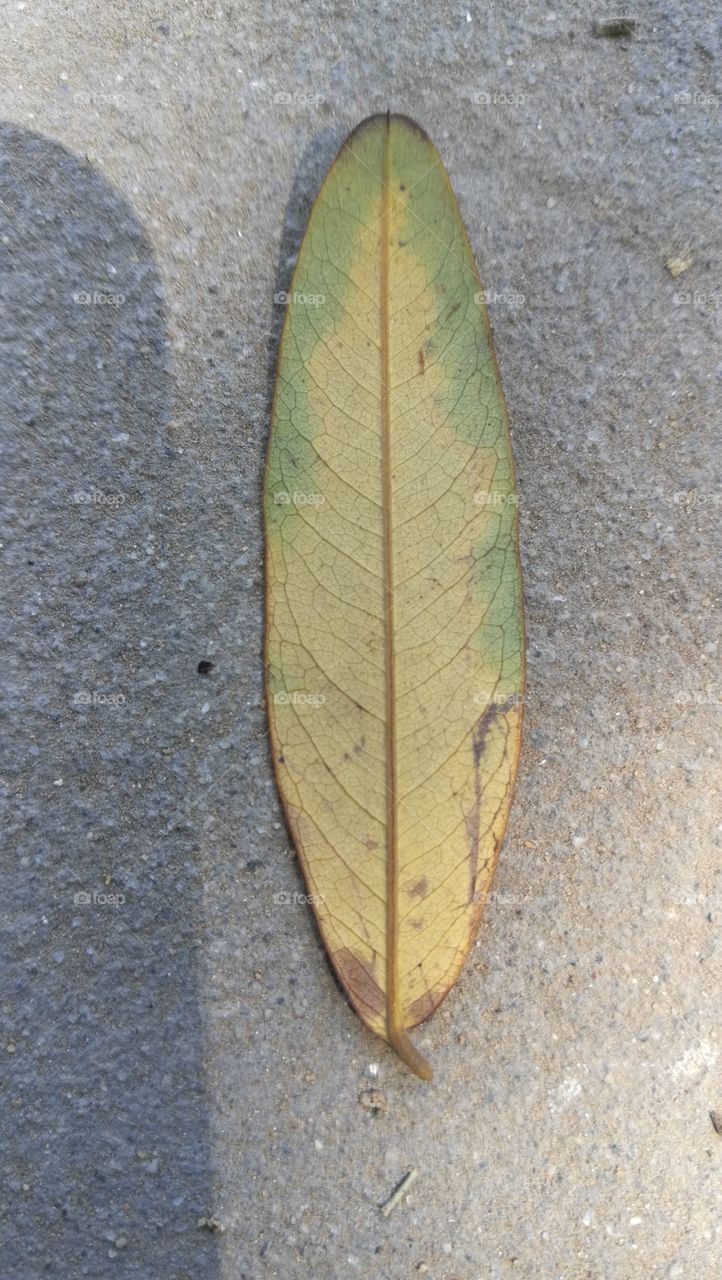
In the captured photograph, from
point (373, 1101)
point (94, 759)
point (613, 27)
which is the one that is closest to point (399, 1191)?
point (373, 1101)

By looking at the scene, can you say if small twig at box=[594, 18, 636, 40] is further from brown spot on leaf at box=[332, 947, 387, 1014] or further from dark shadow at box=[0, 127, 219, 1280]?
brown spot on leaf at box=[332, 947, 387, 1014]

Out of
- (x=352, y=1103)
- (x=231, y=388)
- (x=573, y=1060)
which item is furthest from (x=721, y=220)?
(x=352, y=1103)

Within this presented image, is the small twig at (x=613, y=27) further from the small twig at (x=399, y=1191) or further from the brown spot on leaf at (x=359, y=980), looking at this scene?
the small twig at (x=399, y=1191)

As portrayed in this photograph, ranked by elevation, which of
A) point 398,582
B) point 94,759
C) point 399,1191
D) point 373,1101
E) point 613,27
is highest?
point 613,27

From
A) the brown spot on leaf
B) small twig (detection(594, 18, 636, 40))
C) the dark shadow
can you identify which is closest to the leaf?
the brown spot on leaf

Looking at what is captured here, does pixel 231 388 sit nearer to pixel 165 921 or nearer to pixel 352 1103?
pixel 165 921

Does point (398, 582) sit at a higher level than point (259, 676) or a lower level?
higher

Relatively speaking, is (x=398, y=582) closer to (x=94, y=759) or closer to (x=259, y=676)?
(x=259, y=676)

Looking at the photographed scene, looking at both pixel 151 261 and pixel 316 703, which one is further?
pixel 151 261
